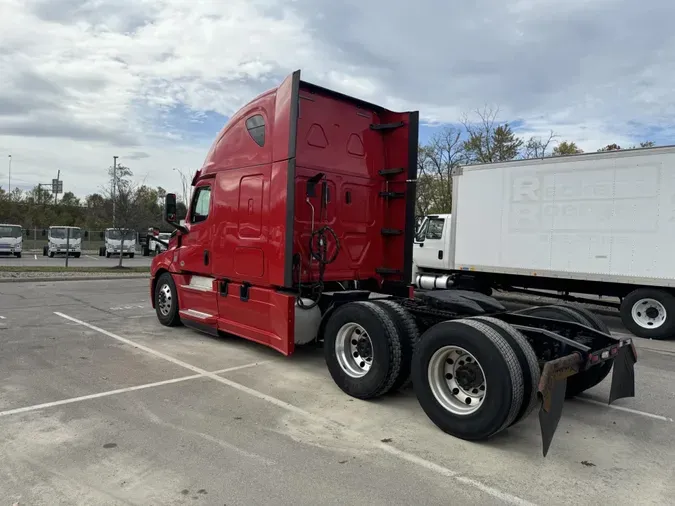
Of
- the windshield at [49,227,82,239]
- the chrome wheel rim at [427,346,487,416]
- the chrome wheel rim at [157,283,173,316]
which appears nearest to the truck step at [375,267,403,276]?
the chrome wheel rim at [427,346,487,416]

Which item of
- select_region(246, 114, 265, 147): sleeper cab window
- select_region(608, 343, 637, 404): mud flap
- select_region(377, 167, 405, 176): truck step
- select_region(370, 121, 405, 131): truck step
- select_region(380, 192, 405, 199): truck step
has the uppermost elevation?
select_region(370, 121, 405, 131): truck step

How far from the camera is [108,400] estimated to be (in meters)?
4.86

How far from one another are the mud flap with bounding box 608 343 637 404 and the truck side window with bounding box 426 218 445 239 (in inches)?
316

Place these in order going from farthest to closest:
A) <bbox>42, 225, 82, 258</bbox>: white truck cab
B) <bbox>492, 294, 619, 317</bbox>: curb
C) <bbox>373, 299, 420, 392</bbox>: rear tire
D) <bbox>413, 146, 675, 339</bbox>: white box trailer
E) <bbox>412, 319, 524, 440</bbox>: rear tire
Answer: <bbox>42, 225, 82, 258</bbox>: white truck cab, <bbox>492, 294, 619, 317</bbox>: curb, <bbox>413, 146, 675, 339</bbox>: white box trailer, <bbox>373, 299, 420, 392</bbox>: rear tire, <bbox>412, 319, 524, 440</bbox>: rear tire

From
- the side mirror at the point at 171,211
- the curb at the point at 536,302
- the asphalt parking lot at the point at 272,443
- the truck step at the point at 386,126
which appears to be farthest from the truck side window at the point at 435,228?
the side mirror at the point at 171,211

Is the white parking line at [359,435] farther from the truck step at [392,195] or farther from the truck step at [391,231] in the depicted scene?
the truck step at [392,195]

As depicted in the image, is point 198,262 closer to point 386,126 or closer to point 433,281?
point 386,126

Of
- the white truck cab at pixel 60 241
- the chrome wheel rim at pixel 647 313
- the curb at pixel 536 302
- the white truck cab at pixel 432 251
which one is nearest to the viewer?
the chrome wheel rim at pixel 647 313

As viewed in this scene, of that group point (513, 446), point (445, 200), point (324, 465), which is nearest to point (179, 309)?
point (324, 465)

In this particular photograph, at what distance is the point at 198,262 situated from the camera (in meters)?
7.66

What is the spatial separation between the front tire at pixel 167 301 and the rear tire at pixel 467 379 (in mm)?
5128

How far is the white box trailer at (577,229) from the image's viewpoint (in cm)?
884

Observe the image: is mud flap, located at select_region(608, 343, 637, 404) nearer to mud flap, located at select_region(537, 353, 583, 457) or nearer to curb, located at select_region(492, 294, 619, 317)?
mud flap, located at select_region(537, 353, 583, 457)

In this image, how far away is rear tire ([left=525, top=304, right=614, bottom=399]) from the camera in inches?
206
